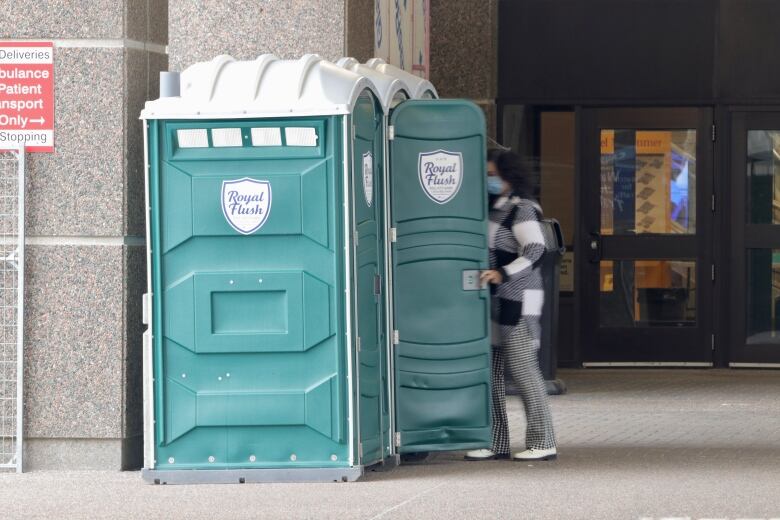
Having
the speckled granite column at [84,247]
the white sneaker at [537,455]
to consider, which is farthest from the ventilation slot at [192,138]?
the white sneaker at [537,455]

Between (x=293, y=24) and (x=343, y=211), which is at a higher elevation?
(x=293, y=24)

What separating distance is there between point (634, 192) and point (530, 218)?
6258 mm

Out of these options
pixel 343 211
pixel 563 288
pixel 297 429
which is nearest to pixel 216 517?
pixel 297 429

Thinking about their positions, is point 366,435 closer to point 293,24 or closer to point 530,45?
point 293,24

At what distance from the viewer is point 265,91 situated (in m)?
7.73

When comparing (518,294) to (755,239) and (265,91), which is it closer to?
(265,91)

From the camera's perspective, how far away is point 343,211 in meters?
7.66

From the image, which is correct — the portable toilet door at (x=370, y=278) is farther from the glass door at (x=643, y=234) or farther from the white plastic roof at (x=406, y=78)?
the glass door at (x=643, y=234)

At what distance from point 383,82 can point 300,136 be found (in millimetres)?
829

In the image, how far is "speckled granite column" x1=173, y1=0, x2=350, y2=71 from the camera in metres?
9.35

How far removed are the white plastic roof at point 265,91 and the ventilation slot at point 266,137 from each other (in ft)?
0.27

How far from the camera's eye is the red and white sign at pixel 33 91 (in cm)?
841

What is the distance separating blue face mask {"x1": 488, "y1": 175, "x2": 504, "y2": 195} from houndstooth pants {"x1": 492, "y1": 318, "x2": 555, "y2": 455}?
712mm

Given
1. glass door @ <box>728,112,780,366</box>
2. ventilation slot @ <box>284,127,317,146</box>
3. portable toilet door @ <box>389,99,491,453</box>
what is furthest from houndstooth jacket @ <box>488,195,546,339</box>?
glass door @ <box>728,112,780,366</box>
